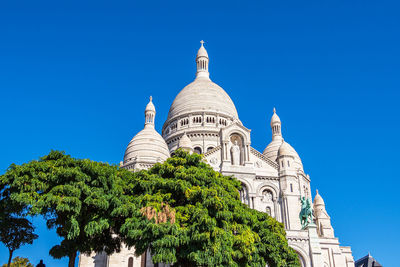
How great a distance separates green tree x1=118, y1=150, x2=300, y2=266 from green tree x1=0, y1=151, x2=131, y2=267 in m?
1.37

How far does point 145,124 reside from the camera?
58562mm

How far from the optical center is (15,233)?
25.6 meters

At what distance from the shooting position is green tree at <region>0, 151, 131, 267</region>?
23.4m

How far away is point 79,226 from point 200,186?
798cm

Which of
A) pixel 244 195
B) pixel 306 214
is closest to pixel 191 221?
pixel 306 214

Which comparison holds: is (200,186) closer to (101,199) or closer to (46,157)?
(101,199)

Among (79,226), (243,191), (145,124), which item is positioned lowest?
(79,226)

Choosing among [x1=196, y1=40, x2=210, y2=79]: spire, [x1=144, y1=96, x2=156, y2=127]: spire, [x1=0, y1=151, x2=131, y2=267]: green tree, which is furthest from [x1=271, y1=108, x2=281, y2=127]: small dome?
[x1=0, y1=151, x2=131, y2=267]: green tree

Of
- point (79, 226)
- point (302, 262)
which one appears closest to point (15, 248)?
point (79, 226)

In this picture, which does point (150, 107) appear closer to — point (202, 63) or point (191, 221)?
point (202, 63)

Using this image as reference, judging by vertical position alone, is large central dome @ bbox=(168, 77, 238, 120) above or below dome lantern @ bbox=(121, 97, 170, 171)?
above

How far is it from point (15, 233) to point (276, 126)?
139 feet

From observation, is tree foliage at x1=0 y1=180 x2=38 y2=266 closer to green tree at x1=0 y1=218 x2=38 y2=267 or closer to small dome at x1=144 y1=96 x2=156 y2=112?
green tree at x1=0 y1=218 x2=38 y2=267

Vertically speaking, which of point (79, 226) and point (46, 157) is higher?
point (46, 157)
